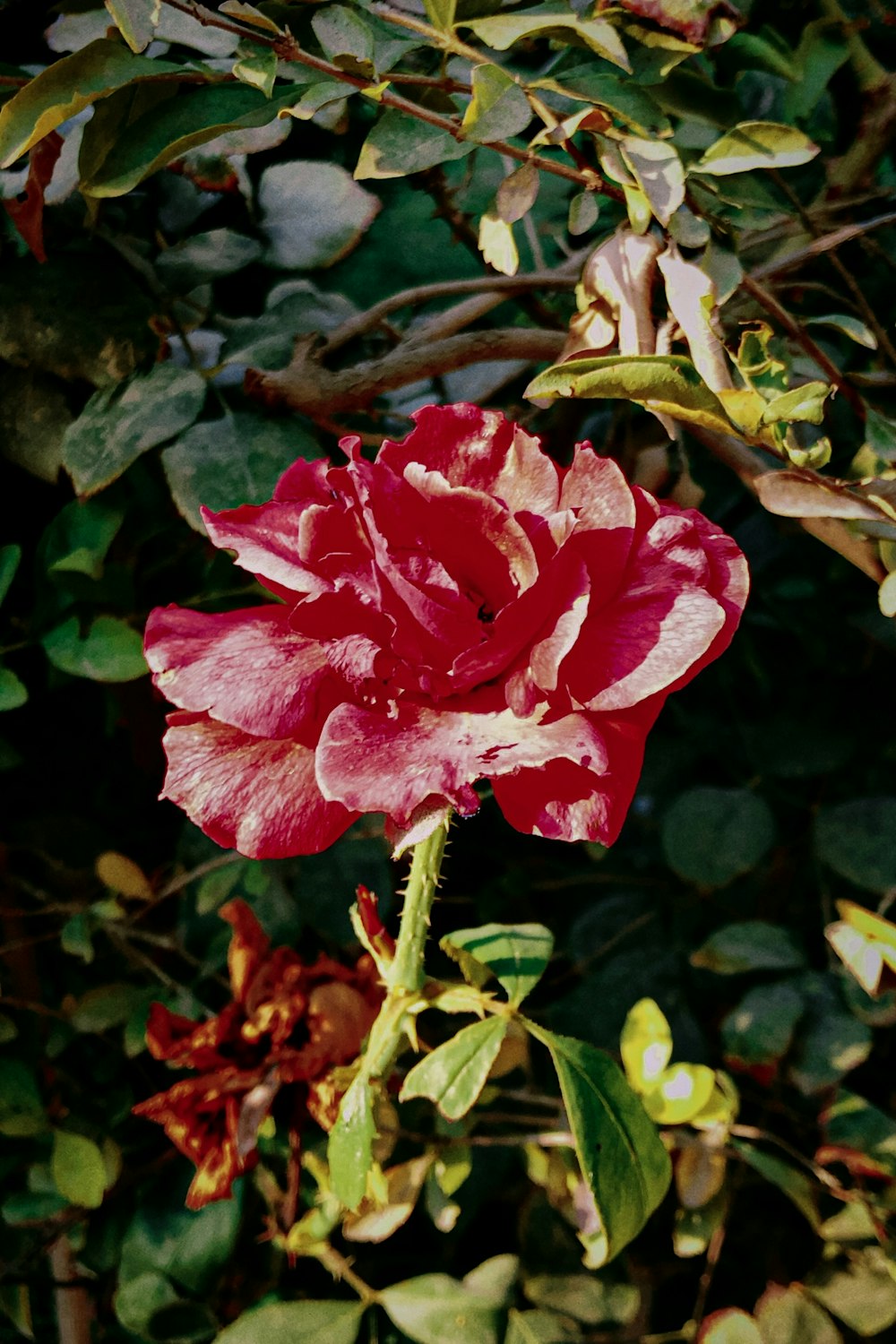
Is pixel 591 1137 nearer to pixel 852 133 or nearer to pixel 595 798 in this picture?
pixel 595 798

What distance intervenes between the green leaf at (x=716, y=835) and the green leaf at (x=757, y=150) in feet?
1.37

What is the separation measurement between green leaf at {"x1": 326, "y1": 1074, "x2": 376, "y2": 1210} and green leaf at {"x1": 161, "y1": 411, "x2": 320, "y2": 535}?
0.25m

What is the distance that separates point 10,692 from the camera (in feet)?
1.68

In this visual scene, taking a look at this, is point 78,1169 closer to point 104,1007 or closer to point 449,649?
point 104,1007

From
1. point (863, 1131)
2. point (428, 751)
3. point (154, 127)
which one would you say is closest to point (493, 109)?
point (154, 127)

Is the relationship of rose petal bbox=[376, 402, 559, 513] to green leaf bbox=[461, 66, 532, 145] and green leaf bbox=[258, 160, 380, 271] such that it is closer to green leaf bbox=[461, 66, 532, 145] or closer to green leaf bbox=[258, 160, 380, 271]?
green leaf bbox=[461, 66, 532, 145]

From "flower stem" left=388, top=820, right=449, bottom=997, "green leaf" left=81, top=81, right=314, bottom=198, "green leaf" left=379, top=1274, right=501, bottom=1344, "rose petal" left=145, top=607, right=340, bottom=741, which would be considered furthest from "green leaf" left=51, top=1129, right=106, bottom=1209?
"green leaf" left=81, top=81, right=314, bottom=198

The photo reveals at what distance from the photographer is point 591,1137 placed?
1.35ft

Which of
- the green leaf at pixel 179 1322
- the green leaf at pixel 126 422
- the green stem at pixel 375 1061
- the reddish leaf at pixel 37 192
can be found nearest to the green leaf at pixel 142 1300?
the green leaf at pixel 179 1322

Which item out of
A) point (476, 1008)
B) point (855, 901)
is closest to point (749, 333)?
point (476, 1008)

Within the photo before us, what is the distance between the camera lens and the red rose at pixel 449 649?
302 millimetres

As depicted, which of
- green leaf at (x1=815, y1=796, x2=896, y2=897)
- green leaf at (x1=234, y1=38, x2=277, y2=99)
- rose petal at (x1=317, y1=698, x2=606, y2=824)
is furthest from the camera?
green leaf at (x1=815, y1=796, x2=896, y2=897)

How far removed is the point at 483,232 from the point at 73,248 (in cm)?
24

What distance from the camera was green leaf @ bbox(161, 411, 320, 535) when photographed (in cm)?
48
